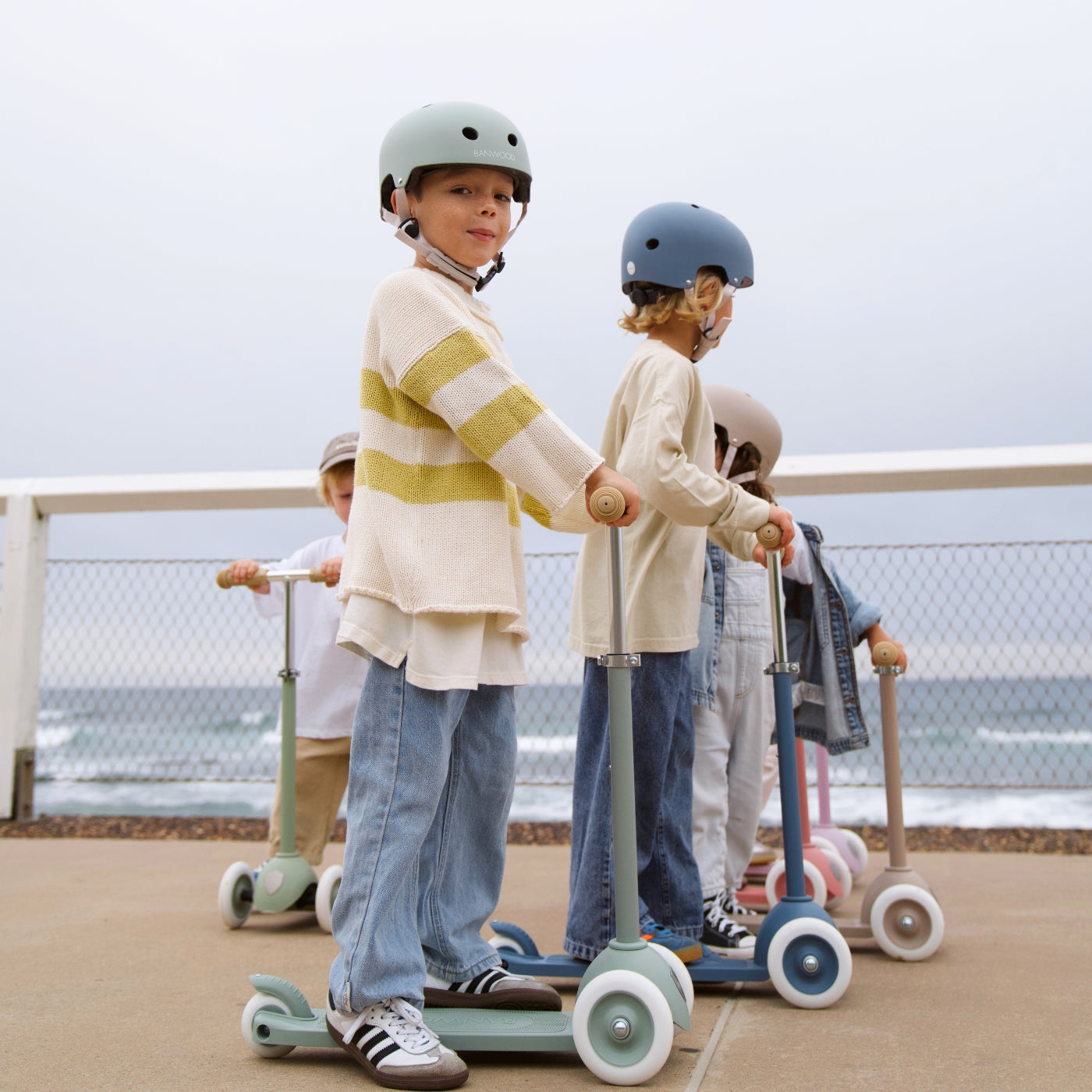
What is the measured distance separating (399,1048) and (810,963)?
95 cm

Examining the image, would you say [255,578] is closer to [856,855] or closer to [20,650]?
[856,855]

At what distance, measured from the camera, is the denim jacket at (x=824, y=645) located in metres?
3.09

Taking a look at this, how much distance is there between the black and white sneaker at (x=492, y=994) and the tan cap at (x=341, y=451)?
1931 millimetres

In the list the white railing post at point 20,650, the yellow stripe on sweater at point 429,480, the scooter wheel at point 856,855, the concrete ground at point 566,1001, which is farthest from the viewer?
the white railing post at point 20,650

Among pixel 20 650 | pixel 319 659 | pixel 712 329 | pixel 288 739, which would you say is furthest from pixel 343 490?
pixel 20 650

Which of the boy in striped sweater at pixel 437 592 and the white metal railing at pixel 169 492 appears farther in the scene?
the white metal railing at pixel 169 492

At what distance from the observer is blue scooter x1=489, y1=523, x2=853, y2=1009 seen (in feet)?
7.57

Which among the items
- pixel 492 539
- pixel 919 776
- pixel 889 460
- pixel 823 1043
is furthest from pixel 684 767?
pixel 919 776

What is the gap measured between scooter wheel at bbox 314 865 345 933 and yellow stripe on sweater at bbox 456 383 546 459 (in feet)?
5.65

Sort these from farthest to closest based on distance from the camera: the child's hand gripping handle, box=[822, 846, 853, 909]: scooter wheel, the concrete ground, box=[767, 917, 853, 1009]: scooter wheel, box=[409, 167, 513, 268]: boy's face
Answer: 1. box=[822, 846, 853, 909]: scooter wheel
2. the child's hand gripping handle
3. box=[767, 917, 853, 1009]: scooter wheel
4. box=[409, 167, 513, 268]: boy's face
5. the concrete ground

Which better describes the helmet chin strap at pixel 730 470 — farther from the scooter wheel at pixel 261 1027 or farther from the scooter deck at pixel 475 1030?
the scooter wheel at pixel 261 1027

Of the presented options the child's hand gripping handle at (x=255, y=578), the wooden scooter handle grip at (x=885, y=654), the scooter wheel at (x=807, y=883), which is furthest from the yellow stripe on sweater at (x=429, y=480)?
the scooter wheel at (x=807, y=883)

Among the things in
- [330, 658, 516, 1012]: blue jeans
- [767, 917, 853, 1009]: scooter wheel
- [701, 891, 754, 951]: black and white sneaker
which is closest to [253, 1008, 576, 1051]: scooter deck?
[330, 658, 516, 1012]: blue jeans

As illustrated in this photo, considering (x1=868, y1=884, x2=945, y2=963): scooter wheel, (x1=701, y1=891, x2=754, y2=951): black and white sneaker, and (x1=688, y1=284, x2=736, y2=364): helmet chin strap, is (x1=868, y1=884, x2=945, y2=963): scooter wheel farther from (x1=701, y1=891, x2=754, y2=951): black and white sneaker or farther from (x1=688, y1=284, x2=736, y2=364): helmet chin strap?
(x1=688, y1=284, x2=736, y2=364): helmet chin strap
